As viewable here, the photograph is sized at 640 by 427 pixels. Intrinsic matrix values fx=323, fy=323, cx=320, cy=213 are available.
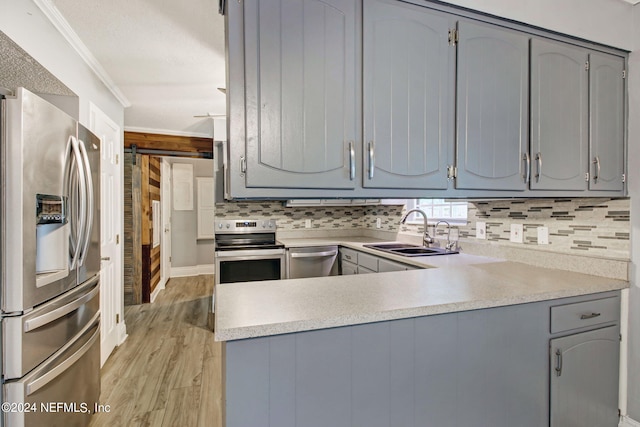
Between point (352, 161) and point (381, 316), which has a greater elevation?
point (352, 161)

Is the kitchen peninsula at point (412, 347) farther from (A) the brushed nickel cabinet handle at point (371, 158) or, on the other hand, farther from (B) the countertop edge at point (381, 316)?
(A) the brushed nickel cabinet handle at point (371, 158)

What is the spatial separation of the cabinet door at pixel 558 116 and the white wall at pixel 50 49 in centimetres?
247

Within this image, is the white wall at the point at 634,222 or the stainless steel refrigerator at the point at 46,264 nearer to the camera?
the stainless steel refrigerator at the point at 46,264

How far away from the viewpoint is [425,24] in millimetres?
1348

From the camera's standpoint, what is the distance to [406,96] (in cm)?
132

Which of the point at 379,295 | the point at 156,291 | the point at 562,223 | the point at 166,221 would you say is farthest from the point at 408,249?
the point at 166,221

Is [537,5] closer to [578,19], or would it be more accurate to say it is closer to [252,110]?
[578,19]

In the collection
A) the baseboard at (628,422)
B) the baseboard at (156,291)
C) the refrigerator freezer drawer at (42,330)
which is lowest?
the baseboard at (156,291)

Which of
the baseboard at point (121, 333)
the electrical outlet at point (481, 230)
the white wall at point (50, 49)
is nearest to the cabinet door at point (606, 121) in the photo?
the electrical outlet at point (481, 230)

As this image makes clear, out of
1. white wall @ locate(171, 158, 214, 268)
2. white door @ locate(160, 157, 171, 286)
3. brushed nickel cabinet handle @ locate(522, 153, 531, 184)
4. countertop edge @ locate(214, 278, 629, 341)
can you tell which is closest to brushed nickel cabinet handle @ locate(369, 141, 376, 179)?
countertop edge @ locate(214, 278, 629, 341)

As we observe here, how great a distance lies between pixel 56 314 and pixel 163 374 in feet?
4.17

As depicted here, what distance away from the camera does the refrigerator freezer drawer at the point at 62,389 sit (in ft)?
4.40

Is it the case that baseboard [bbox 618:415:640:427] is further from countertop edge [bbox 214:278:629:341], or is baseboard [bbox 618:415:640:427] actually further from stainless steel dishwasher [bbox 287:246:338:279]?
stainless steel dishwasher [bbox 287:246:338:279]

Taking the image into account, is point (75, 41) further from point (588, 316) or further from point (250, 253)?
point (588, 316)
